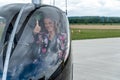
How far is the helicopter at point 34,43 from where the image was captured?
4188 mm

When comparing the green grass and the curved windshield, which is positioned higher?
the curved windshield

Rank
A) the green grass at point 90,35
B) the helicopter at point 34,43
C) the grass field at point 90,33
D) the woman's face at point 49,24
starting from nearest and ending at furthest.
→ 1. the helicopter at point 34,43
2. the woman's face at point 49,24
3. the green grass at point 90,35
4. the grass field at point 90,33

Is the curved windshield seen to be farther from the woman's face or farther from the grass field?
the grass field

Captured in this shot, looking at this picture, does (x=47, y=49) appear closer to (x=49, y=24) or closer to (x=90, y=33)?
(x=49, y=24)

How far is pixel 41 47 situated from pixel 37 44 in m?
0.06

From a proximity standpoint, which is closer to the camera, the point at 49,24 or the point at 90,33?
the point at 49,24

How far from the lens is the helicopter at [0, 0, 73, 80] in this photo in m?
4.19

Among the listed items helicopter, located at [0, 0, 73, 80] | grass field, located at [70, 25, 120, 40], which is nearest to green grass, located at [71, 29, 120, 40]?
grass field, located at [70, 25, 120, 40]

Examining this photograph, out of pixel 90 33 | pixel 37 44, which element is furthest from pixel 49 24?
pixel 90 33

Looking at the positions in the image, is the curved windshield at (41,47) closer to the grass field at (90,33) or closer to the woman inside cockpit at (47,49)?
the woman inside cockpit at (47,49)

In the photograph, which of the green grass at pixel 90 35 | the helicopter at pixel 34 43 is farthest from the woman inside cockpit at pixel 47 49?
the green grass at pixel 90 35

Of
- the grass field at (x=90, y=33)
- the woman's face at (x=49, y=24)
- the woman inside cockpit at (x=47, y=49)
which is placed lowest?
the grass field at (x=90, y=33)

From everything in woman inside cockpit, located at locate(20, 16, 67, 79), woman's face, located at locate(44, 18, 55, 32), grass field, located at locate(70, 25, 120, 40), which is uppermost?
woman's face, located at locate(44, 18, 55, 32)

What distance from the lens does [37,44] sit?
14.5ft
